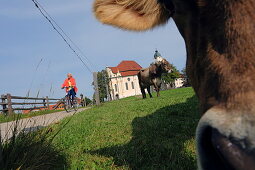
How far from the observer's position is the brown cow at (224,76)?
982mm

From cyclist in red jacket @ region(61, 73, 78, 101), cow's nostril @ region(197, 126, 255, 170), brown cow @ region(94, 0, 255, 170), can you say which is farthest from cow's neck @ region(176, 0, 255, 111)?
cyclist in red jacket @ region(61, 73, 78, 101)

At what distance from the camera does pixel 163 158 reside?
2922mm

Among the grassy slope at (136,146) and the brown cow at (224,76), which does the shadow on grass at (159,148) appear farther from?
the brown cow at (224,76)

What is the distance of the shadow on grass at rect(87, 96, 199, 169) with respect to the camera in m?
2.76

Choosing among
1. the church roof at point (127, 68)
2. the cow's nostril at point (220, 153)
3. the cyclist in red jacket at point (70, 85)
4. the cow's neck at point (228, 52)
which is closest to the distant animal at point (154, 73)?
the cyclist in red jacket at point (70, 85)

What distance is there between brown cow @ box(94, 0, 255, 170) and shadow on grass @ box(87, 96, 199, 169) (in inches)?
45.4

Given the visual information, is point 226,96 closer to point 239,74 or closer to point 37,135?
point 239,74

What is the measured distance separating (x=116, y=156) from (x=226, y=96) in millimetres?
2191

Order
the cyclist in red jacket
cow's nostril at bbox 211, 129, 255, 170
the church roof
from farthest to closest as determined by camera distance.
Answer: the church roof
the cyclist in red jacket
cow's nostril at bbox 211, 129, 255, 170

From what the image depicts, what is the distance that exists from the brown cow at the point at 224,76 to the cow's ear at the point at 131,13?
1211mm

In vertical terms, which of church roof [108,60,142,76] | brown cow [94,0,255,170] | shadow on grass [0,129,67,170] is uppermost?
church roof [108,60,142,76]

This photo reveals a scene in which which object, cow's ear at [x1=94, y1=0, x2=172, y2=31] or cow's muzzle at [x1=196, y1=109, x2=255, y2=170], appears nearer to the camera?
cow's muzzle at [x1=196, y1=109, x2=255, y2=170]

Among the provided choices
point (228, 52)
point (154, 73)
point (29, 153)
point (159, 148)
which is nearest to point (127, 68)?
point (154, 73)

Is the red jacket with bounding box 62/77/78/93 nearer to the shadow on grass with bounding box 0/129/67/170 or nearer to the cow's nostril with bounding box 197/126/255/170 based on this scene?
the shadow on grass with bounding box 0/129/67/170
